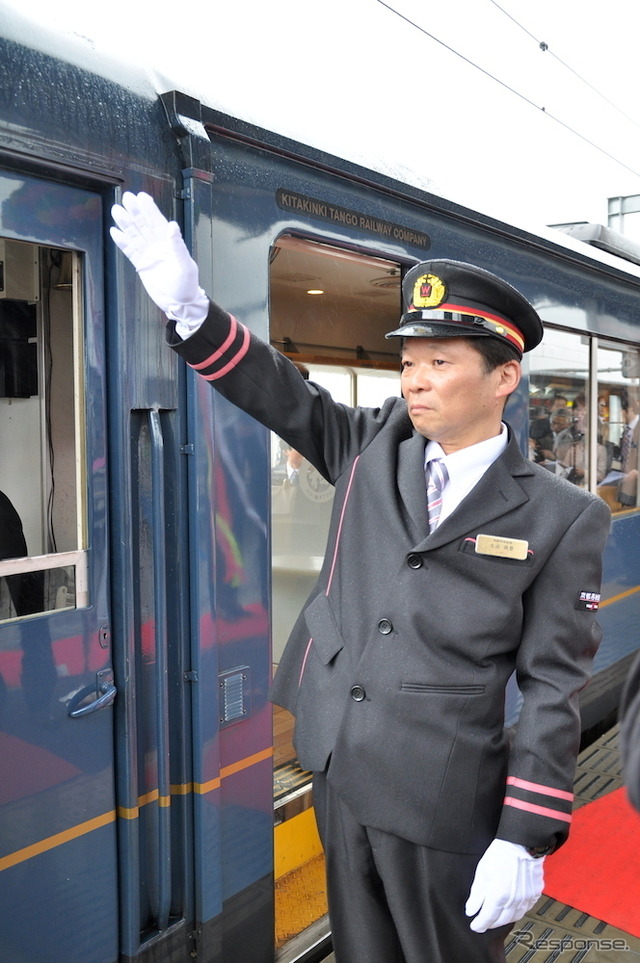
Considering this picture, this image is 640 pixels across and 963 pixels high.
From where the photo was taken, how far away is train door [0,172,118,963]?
5.89 feet

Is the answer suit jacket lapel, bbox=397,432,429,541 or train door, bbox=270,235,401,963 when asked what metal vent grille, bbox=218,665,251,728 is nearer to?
suit jacket lapel, bbox=397,432,429,541

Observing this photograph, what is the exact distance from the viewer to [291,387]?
1811 millimetres

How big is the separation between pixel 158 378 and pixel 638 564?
3.70m

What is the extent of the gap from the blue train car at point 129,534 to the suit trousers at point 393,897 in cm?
45

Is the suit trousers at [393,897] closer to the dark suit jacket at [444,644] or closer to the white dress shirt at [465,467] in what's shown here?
the dark suit jacket at [444,644]

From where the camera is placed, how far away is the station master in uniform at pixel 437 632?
171cm

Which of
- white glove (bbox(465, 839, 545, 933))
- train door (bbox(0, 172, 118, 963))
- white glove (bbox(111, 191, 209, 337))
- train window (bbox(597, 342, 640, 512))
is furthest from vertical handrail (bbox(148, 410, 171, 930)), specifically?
train window (bbox(597, 342, 640, 512))

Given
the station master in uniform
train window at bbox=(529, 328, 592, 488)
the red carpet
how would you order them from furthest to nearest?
train window at bbox=(529, 328, 592, 488), the red carpet, the station master in uniform

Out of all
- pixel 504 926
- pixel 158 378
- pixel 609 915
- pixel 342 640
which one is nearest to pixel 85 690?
pixel 342 640

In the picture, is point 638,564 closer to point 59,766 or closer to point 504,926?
point 504,926

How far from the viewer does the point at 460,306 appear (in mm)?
1798

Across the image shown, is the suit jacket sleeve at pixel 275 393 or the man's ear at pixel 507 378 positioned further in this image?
the man's ear at pixel 507 378

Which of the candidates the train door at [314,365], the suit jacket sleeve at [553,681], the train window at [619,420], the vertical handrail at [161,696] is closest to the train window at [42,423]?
the vertical handrail at [161,696]

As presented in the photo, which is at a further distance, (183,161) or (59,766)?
(183,161)
